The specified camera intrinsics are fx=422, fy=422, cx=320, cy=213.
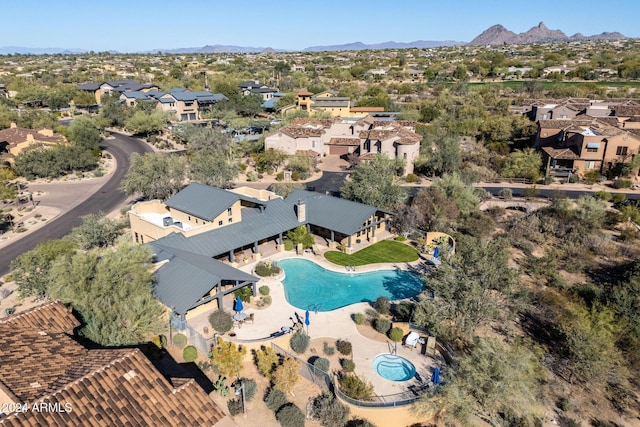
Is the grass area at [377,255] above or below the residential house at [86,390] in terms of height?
below

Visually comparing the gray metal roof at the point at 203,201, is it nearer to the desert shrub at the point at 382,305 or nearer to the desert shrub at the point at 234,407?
the desert shrub at the point at 382,305

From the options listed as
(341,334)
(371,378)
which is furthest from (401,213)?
(371,378)

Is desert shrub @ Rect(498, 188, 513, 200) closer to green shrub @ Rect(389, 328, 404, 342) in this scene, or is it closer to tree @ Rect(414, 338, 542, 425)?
green shrub @ Rect(389, 328, 404, 342)

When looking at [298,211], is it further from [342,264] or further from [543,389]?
[543,389]

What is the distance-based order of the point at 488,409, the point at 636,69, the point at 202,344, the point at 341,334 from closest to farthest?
1. the point at 488,409
2. the point at 202,344
3. the point at 341,334
4. the point at 636,69

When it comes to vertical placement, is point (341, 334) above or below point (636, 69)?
below

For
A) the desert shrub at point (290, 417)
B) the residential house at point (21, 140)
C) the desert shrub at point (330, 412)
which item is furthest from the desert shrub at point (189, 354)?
the residential house at point (21, 140)
